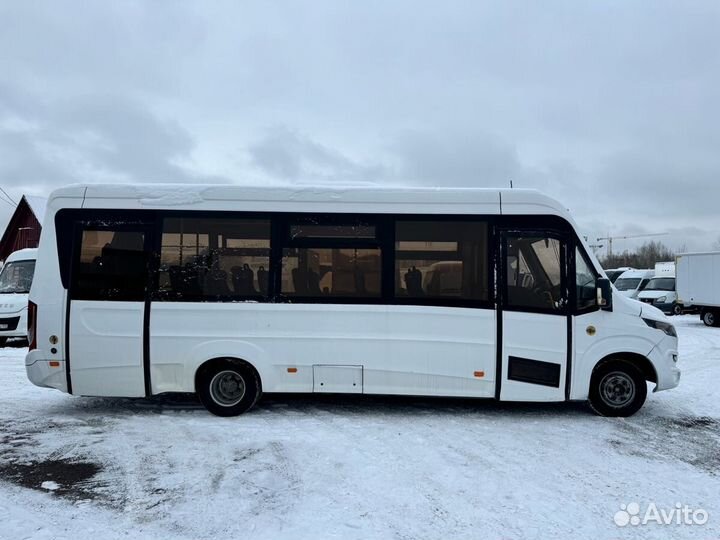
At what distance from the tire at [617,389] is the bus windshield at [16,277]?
14.7 m

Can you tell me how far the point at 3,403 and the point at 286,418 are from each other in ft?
13.7

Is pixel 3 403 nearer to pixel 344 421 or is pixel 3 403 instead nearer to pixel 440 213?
pixel 344 421

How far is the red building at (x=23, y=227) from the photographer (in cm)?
3178

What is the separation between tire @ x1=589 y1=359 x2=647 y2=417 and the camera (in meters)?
6.55

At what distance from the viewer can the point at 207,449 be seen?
544 cm

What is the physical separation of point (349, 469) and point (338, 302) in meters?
2.18

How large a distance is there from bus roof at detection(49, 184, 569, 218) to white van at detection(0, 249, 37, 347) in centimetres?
900

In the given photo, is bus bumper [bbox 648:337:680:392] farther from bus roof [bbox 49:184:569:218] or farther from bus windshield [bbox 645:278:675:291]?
bus windshield [bbox 645:278:675:291]

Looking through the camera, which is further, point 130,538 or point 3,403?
point 3,403

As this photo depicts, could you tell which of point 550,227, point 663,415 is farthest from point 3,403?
point 663,415

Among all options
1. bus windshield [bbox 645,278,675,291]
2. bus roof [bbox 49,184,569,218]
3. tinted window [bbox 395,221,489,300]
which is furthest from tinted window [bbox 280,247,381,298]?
bus windshield [bbox 645,278,675,291]

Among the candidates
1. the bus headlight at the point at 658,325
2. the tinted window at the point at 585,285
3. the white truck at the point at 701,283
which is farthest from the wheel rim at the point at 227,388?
the white truck at the point at 701,283

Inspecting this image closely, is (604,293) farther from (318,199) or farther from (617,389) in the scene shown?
(318,199)

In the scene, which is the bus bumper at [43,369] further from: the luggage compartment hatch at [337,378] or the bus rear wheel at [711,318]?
the bus rear wheel at [711,318]
